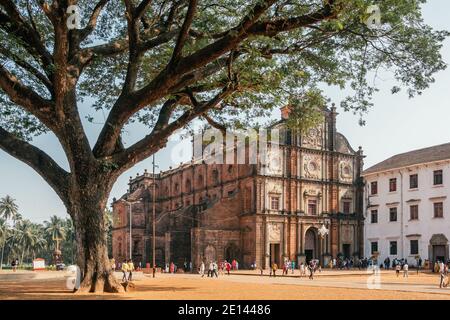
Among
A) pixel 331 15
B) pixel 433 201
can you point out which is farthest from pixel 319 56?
pixel 433 201

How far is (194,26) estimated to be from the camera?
17.5 metres

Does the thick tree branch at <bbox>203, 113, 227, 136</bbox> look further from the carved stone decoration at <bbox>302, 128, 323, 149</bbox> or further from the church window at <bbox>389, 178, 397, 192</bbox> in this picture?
the church window at <bbox>389, 178, 397, 192</bbox>

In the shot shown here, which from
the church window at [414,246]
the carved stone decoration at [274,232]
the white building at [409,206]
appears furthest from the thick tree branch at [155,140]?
the church window at [414,246]

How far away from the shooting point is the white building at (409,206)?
46156 mm

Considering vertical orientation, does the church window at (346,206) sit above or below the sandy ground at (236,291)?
above

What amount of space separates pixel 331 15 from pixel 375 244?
43893 millimetres

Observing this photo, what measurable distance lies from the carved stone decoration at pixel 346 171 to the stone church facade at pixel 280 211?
0.10m

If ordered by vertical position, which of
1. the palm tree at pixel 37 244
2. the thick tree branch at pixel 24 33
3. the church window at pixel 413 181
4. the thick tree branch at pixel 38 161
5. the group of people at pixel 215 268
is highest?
the thick tree branch at pixel 24 33

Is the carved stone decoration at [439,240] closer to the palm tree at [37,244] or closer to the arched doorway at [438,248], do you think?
the arched doorway at [438,248]

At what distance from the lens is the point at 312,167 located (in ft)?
175

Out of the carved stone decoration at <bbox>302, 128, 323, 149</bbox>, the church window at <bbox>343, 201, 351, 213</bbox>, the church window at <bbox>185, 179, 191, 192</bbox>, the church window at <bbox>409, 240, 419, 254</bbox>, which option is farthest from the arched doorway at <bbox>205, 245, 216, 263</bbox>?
the church window at <bbox>409, 240, 419, 254</bbox>

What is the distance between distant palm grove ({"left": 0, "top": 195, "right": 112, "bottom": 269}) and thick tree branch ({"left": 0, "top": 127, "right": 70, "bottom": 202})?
70.7 meters

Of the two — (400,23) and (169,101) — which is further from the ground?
(400,23)

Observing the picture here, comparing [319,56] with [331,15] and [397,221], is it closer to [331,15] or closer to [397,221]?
[331,15]
